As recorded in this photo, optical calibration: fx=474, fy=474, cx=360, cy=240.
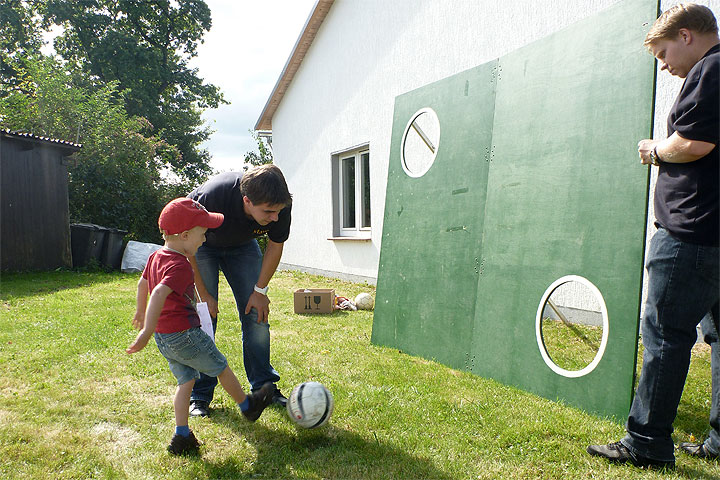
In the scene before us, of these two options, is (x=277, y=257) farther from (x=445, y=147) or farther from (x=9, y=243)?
(x=9, y=243)

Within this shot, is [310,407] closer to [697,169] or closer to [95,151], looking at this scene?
[697,169]

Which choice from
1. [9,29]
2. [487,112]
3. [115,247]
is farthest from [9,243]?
[9,29]

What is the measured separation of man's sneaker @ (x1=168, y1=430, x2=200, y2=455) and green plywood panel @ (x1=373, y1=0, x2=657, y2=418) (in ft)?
7.49

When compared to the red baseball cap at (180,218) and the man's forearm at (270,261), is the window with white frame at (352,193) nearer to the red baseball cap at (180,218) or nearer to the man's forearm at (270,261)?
the man's forearm at (270,261)

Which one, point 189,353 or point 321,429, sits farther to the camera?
point 321,429

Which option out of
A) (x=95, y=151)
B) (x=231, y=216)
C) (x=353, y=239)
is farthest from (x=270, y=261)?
(x=95, y=151)

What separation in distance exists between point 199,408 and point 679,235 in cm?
305

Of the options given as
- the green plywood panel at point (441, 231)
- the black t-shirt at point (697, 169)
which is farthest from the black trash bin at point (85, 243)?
the black t-shirt at point (697, 169)

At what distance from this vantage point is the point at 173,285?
255cm

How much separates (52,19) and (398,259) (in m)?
33.8

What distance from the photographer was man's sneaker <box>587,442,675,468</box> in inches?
94.0

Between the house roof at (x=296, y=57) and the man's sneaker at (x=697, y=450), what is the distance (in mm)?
10971

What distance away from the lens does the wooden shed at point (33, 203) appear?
11398 mm

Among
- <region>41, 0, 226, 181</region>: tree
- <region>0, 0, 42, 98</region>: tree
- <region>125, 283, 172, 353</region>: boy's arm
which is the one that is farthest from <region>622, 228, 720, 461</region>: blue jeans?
<region>0, 0, 42, 98</region>: tree
